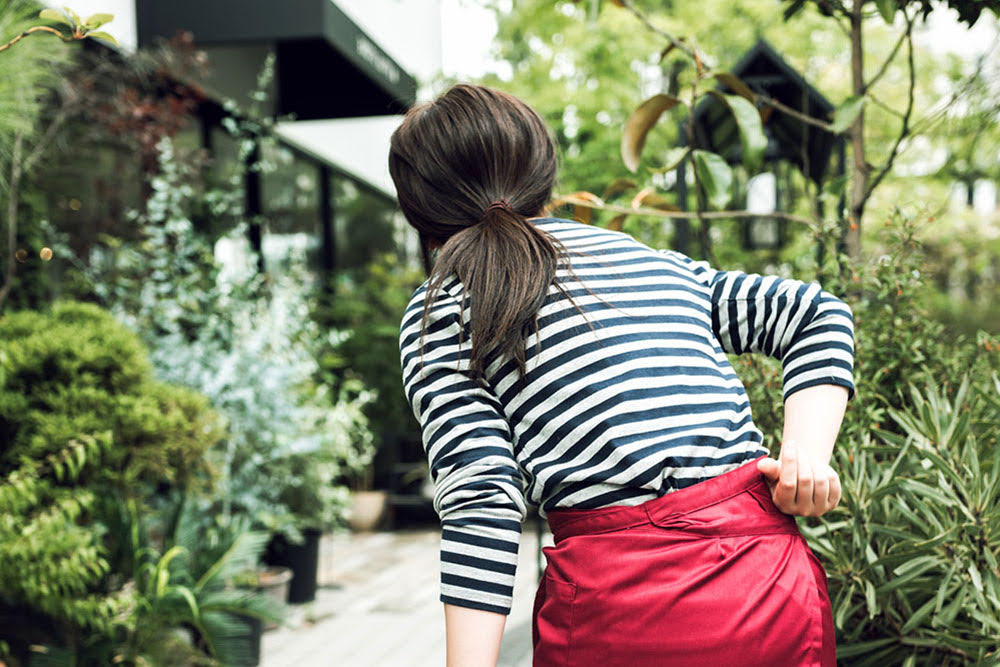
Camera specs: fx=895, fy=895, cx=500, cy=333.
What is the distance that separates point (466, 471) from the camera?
1.14 metres

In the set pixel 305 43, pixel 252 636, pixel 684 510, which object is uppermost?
pixel 305 43

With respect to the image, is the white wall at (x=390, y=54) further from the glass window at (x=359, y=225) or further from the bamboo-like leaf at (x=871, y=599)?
the bamboo-like leaf at (x=871, y=599)

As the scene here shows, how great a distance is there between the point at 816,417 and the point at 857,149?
1637mm

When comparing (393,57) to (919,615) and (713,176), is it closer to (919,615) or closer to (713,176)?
(713,176)

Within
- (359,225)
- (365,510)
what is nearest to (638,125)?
(365,510)

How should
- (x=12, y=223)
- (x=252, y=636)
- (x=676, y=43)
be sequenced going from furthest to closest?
1. (x=252, y=636)
2. (x=12, y=223)
3. (x=676, y=43)

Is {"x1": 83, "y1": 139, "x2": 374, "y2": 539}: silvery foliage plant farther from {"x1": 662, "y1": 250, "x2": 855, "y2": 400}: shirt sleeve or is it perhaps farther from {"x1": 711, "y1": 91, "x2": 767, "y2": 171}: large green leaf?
{"x1": 662, "y1": 250, "x2": 855, "y2": 400}: shirt sleeve

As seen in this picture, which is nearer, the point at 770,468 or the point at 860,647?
the point at 770,468

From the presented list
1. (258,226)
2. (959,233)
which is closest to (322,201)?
(258,226)

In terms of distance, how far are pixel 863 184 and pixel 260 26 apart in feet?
12.5

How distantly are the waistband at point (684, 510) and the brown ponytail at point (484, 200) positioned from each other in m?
0.21

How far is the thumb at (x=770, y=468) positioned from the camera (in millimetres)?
1153

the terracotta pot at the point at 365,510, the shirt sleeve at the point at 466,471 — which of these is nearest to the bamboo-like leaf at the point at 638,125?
the shirt sleeve at the point at 466,471

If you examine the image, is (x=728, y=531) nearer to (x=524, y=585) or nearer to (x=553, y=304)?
(x=553, y=304)
